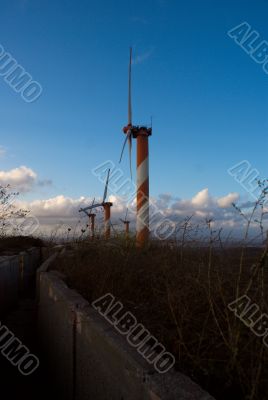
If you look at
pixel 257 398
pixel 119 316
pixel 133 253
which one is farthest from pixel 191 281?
pixel 133 253

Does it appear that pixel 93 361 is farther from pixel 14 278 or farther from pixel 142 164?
pixel 142 164

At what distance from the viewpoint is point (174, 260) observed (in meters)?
5.89

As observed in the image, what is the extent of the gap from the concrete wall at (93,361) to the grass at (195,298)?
301 millimetres

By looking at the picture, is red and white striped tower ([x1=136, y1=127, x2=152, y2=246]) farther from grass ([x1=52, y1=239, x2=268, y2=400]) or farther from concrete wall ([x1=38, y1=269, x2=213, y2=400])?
concrete wall ([x1=38, y1=269, x2=213, y2=400])

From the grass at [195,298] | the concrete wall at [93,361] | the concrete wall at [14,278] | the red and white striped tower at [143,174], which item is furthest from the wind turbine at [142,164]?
the concrete wall at [93,361]

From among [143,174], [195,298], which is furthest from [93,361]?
[143,174]

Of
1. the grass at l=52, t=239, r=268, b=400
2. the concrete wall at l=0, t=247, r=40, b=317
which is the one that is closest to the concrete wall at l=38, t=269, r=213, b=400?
the grass at l=52, t=239, r=268, b=400

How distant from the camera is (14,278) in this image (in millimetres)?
7891

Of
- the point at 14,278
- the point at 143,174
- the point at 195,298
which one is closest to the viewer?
the point at 195,298

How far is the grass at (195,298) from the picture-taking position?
2.56 m

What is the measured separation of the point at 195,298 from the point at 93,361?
1115mm

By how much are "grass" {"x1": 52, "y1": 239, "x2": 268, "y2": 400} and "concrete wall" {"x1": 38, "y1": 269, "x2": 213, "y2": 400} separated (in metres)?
0.30

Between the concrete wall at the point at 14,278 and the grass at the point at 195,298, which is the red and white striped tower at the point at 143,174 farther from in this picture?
the grass at the point at 195,298

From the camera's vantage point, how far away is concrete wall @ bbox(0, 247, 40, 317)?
6.79m
